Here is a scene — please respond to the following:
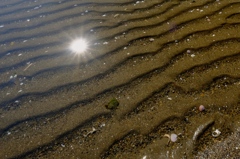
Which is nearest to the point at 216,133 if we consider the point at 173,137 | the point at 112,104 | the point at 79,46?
the point at 173,137

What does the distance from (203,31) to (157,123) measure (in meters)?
1.47

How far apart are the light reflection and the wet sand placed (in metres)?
0.06

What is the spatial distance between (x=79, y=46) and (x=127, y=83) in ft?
3.25

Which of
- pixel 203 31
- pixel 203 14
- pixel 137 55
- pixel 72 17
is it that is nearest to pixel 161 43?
pixel 137 55

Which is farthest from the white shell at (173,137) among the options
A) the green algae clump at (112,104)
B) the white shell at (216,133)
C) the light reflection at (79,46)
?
the light reflection at (79,46)

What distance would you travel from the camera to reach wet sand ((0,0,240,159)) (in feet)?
6.01

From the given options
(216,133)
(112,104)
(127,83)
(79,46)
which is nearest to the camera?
(216,133)

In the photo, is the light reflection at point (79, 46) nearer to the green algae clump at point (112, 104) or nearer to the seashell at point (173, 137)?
the green algae clump at point (112, 104)

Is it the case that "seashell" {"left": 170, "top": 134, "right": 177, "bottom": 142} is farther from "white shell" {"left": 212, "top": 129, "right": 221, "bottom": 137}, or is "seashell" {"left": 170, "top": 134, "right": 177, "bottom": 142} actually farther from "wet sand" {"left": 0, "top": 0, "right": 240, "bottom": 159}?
"white shell" {"left": 212, "top": 129, "right": 221, "bottom": 137}

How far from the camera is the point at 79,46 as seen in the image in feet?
9.61

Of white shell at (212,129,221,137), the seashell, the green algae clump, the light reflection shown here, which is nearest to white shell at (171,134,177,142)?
the seashell

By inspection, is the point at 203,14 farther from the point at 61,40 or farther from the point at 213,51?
the point at 61,40

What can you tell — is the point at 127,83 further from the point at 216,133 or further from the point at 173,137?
the point at 216,133

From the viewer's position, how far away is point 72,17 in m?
3.54
